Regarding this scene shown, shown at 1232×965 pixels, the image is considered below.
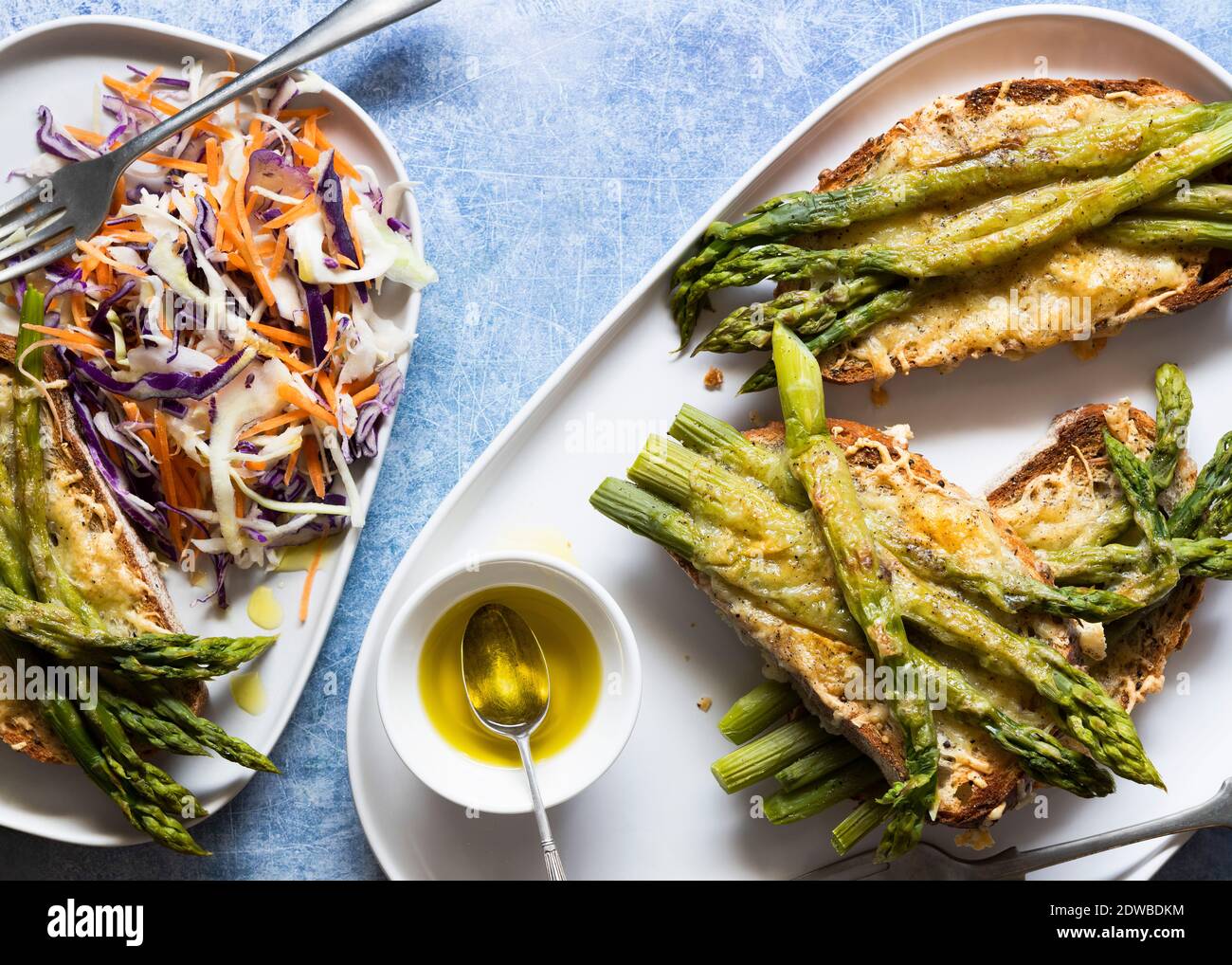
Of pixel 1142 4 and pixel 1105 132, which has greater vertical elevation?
pixel 1142 4

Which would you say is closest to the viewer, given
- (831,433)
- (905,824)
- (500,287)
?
(905,824)

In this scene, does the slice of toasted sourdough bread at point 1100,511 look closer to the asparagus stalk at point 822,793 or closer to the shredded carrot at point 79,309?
the asparagus stalk at point 822,793

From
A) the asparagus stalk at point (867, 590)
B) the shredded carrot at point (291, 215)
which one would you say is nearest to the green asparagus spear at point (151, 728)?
the shredded carrot at point (291, 215)

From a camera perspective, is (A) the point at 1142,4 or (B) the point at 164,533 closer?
Result: (B) the point at 164,533

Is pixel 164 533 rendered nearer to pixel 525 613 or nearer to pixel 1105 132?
pixel 525 613

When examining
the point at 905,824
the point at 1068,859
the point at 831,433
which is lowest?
the point at 1068,859

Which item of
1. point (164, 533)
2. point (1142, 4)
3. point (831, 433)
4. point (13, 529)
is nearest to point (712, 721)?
point (831, 433)

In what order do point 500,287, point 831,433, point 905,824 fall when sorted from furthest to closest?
point 500,287 < point 831,433 < point 905,824

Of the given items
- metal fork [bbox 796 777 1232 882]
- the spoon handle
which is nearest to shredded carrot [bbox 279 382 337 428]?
the spoon handle
